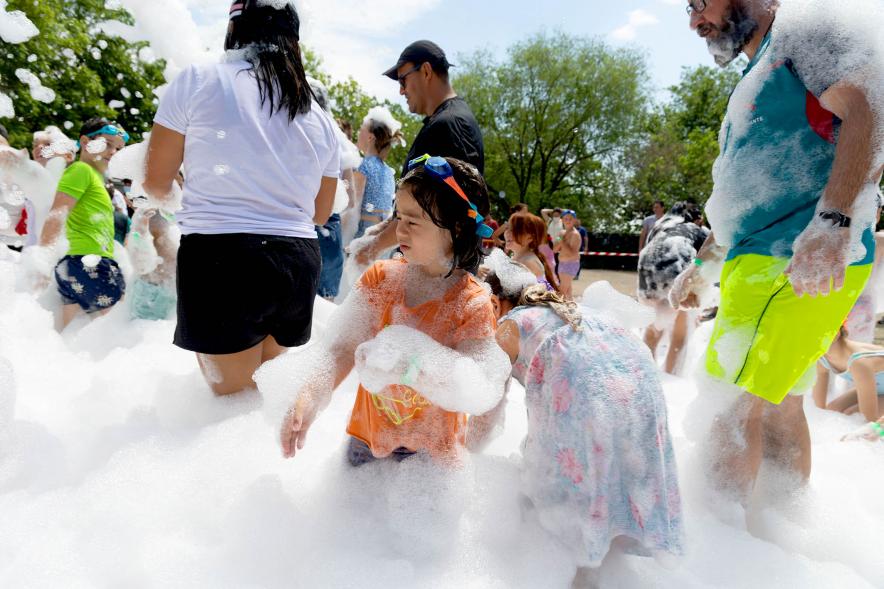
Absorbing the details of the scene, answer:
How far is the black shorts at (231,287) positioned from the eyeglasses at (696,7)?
1.61 m

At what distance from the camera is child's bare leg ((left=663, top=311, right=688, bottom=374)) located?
14.2 feet

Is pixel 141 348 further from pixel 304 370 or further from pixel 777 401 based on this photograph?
pixel 777 401

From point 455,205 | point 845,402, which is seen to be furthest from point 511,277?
point 845,402

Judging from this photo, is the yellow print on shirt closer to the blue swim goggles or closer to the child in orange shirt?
the child in orange shirt

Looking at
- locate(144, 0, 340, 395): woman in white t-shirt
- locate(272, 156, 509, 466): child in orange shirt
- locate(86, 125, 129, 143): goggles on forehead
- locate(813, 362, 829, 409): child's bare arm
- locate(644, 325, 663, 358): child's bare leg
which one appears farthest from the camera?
locate(644, 325, 663, 358): child's bare leg

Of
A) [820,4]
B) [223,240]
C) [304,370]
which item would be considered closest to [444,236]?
[304,370]

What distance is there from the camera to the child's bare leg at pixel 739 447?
73.5 inches

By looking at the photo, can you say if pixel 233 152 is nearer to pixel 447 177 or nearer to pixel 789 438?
pixel 447 177

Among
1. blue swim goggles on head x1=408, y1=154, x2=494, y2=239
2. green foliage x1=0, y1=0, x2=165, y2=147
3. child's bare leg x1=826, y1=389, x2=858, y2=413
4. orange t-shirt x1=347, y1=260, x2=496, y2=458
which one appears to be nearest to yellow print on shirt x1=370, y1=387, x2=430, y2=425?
orange t-shirt x1=347, y1=260, x2=496, y2=458

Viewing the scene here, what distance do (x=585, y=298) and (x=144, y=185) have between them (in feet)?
5.31

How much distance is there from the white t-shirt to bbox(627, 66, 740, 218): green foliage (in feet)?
73.8

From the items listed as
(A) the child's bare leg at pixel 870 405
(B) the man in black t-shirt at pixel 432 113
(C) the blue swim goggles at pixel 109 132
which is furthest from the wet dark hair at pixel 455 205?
(A) the child's bare leg at pixel 870 405

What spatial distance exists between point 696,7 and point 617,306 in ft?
3.46

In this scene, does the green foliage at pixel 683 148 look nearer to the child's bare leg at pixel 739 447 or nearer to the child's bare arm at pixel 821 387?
the child's bare arm at pixel 821 387
